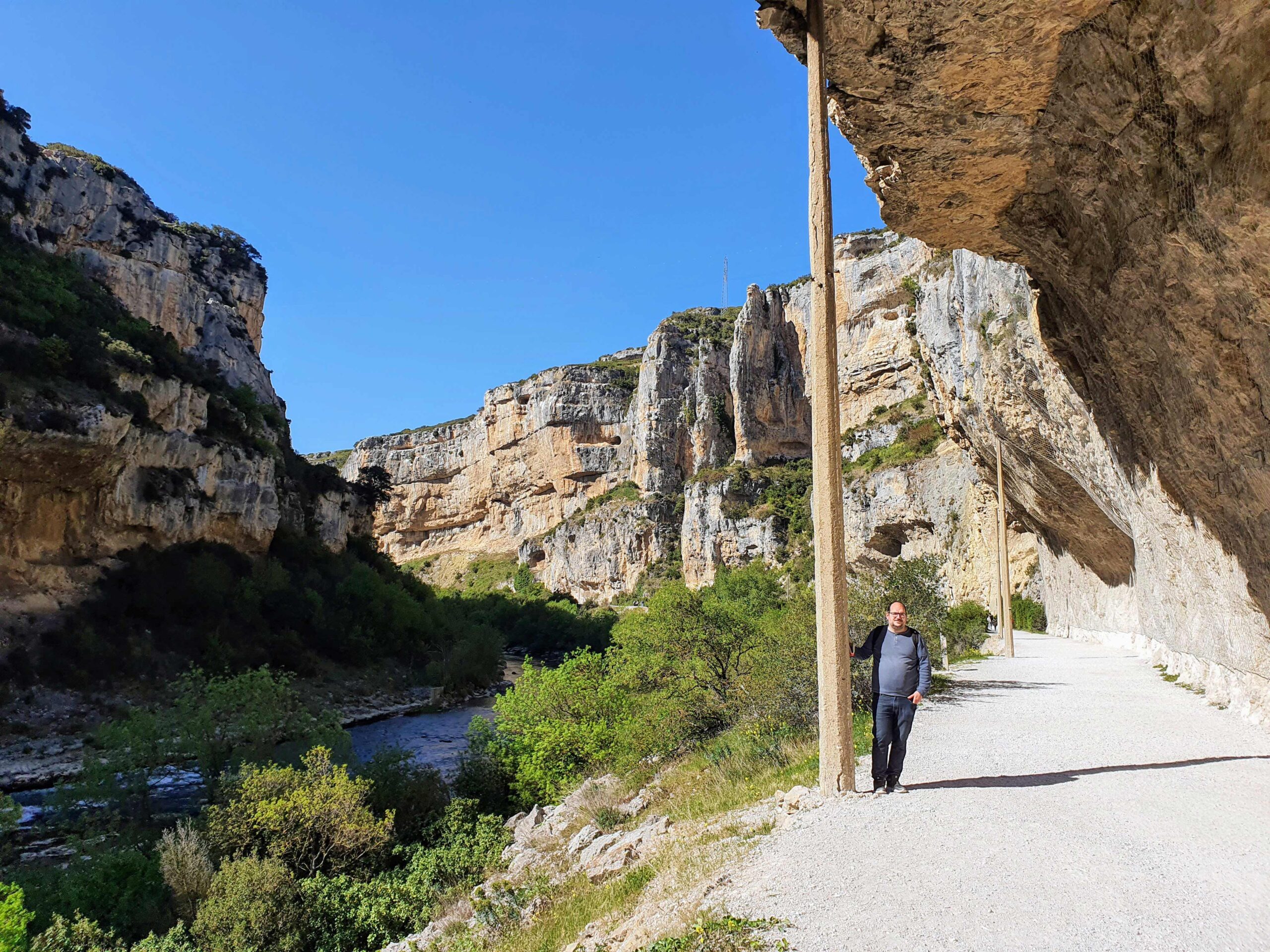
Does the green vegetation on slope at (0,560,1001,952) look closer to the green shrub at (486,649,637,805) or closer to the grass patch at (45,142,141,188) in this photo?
the green shrub at (486,649,637,805)

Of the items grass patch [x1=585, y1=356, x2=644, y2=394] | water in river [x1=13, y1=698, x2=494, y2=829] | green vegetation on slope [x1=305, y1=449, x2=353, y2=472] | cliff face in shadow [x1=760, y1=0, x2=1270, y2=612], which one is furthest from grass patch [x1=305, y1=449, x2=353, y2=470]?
cliff face in shadow [x1=760, y1=0, x2=1270, y2=612]

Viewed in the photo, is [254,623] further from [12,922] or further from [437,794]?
[12,922]

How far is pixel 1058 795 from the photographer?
6.26m

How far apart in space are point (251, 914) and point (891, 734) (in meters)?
10.6

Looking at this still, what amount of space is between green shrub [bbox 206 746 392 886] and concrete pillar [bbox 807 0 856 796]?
10.9 m

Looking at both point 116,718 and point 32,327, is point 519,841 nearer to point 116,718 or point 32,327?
point 116,718

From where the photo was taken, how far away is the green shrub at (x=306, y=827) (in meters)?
13.7

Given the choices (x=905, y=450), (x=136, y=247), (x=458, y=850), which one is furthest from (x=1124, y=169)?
(x=136, y=247)

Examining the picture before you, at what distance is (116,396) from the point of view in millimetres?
34250

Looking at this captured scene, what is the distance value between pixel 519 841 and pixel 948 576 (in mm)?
31467

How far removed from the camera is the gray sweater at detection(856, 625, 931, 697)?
6469 millimetres

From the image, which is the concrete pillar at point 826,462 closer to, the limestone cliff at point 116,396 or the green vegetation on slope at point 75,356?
the limestone cliff at point 116,396

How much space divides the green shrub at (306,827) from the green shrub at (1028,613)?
3392 centimetres

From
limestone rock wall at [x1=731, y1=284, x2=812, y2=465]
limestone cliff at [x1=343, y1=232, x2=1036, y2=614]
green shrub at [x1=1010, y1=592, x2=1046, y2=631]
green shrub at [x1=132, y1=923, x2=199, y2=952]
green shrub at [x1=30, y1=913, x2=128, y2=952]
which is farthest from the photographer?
limestone rock wall at [x1=731, y1=284, x2=812, y2=465]
